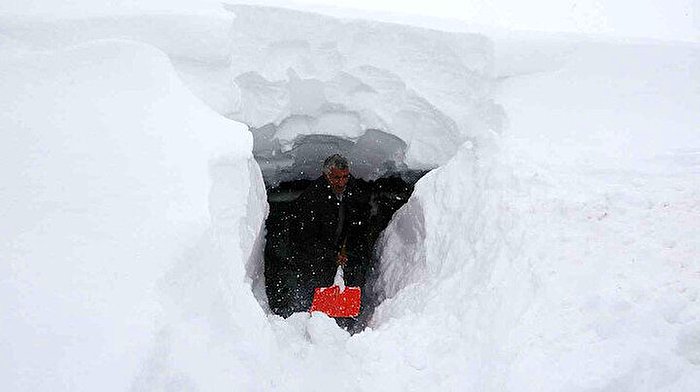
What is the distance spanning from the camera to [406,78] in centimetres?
414

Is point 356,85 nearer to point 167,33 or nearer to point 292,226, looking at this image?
point 167,33

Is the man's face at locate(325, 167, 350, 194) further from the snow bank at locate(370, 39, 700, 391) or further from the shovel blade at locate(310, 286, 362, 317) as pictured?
the shovel blade at locate(310, 286, 362, 317)

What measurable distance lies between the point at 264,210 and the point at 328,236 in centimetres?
186

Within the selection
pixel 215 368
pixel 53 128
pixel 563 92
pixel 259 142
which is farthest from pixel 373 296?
pixel 53 128

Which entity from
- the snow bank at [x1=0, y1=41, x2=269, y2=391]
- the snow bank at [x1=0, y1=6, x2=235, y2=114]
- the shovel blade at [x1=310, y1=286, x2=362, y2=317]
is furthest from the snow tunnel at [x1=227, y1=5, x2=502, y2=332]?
the snow bank at [x1=0, y1=41, x2=269, y2=391]

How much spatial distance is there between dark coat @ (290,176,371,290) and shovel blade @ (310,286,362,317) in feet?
4.79

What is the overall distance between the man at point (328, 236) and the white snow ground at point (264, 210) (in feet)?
4.98

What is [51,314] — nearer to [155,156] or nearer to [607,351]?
[155,156]

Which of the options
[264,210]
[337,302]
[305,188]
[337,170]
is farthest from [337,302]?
[305,188]

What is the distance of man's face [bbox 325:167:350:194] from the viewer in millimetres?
4738

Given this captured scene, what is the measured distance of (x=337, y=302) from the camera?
3498 mm

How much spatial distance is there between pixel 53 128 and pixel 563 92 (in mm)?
3437

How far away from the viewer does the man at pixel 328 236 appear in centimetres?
509

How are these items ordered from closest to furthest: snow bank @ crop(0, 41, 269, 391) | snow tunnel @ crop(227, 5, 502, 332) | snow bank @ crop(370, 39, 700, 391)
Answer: snow bank @ crop(0, 41, 269, 391) → snow bank @ crop(370, 39, 700, 391) → snow tunnel @ crop(227, 5, 502, 332)
